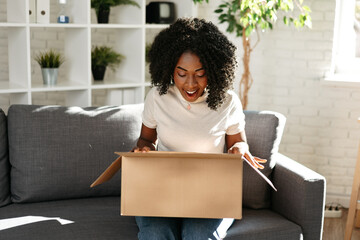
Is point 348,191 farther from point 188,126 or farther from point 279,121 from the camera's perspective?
point 188,126

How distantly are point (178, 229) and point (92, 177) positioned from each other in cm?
63

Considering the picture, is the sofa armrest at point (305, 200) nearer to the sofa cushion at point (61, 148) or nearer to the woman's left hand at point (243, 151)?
the woman's left hand at point (243, 151)

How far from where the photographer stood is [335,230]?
3.34 m

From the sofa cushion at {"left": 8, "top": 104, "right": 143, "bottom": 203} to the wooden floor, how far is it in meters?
1.48

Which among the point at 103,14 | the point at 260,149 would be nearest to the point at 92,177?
the point at 260,149

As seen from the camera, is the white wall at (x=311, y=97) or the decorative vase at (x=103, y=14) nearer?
the decorative vase at (x=103, y=14)

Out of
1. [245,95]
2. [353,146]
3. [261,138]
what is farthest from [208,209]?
[353,146]

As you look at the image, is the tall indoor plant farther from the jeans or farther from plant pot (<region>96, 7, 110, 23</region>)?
the jeans

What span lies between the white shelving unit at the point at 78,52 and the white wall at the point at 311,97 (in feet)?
2.06

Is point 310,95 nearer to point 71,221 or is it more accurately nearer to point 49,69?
point 49,69

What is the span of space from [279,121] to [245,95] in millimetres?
1139

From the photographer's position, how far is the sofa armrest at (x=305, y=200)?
2.35m

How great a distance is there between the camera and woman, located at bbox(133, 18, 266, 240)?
2.07 metres

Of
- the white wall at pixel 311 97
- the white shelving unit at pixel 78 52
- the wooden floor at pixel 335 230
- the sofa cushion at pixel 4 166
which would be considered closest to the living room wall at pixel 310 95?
the white wall at pixel 311 97
